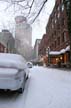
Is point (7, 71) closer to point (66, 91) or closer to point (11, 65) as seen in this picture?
point (11, 65)

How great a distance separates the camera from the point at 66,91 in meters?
8.60

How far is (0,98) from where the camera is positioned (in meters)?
7.17

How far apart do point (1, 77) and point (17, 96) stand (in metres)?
1.15

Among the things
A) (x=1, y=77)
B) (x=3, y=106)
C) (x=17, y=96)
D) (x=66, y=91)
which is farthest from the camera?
(x=66, y=91)

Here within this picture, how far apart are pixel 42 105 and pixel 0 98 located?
1.50m

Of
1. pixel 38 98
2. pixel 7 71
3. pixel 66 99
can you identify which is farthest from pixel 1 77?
pixel 66 99

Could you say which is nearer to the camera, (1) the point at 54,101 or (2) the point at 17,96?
(1) the point at 54,101

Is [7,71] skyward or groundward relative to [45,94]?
skyward

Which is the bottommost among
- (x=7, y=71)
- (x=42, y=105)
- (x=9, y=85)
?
(x=42, y=105)

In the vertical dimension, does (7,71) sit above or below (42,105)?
above

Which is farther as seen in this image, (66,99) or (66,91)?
(66,91)

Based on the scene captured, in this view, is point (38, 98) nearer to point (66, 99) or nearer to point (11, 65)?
point (66, 99)

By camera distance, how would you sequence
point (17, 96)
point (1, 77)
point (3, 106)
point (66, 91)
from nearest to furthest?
point (3, 106) → point (1, 77) → point (17, 96) → point (66, 91)

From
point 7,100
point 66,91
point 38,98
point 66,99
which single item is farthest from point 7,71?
point 66,91
